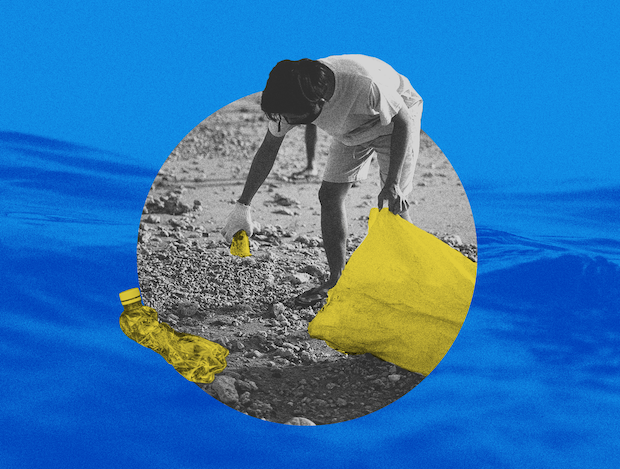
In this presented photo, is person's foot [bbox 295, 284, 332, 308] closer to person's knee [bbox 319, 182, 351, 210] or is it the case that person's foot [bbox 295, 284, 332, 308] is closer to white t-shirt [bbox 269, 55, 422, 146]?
person's knee [bbox 319, 182, 351, 210]

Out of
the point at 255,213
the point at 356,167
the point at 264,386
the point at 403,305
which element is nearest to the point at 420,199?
the point at 255,213

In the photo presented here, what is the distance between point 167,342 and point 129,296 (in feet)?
0.64

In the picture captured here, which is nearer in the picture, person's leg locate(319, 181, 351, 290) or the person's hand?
the person's hand

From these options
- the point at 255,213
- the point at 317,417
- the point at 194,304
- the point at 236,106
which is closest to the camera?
the point at 317,417

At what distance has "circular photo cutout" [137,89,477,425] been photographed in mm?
2008

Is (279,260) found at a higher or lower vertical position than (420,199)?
lower

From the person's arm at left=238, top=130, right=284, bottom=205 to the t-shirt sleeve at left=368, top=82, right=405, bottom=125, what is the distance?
0.36m

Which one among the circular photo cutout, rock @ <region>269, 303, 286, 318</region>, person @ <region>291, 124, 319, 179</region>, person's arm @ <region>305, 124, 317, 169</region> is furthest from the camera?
person @ <region>291, 124, 319, 179</region>

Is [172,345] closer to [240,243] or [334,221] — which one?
[240,243]

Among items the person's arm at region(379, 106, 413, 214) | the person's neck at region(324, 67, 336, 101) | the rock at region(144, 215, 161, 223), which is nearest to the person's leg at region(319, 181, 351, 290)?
the person's arm at region(379, 106, 413, 214)

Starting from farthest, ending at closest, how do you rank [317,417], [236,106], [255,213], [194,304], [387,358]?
[236,106]
[255,213]
[194,304]
[387,358]
[317,417]

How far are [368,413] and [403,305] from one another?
37 centimetres

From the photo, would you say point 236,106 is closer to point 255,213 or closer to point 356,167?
point 255,213

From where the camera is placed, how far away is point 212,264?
279 centimetres
